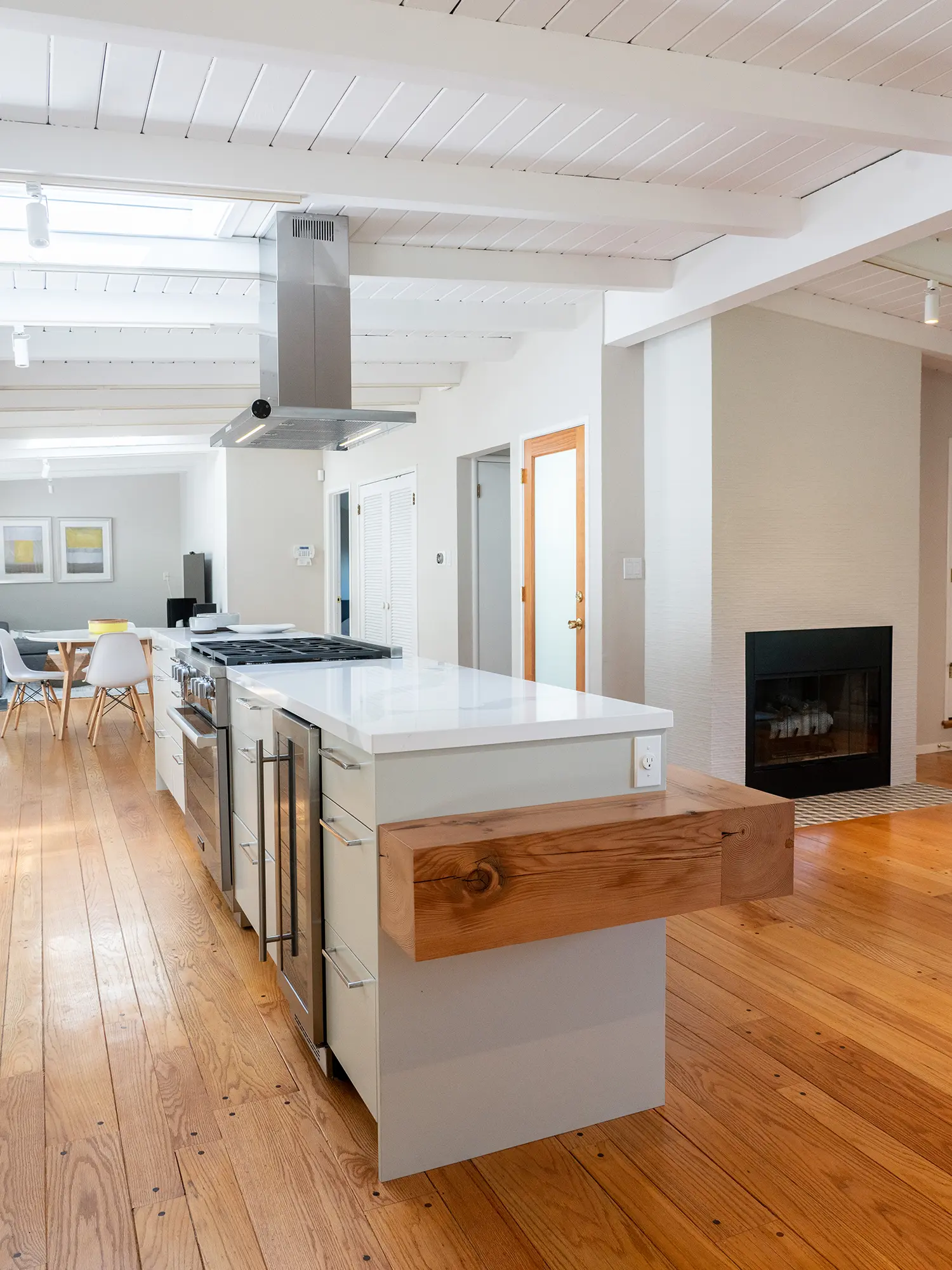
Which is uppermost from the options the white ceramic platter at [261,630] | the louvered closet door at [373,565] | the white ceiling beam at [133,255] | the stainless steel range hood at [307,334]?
the white ceiling beam at [133,255]

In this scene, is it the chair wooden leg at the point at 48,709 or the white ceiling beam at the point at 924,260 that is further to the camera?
the chair wooden leg at the point at 48,709

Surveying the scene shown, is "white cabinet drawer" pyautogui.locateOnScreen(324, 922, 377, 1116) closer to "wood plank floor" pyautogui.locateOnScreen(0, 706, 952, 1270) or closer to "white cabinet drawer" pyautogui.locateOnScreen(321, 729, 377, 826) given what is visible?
"wood plank floor" pyautogui.locateOnScreen(0, 706, 952, 1270)

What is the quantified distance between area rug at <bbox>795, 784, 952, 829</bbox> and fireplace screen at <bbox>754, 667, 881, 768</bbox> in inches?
8.2

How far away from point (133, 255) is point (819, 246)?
2.60 meters

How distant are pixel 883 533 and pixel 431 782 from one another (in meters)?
3.97

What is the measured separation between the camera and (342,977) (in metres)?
2.20

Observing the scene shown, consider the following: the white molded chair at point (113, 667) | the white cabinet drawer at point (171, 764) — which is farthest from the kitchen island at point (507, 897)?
the white molded chair at point (113, 667)

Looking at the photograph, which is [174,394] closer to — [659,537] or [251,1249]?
[659,537]

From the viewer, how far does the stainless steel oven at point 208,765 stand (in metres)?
3.35

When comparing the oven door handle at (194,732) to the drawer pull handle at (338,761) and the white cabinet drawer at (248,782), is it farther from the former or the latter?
the drawer pull handle at (338,761)

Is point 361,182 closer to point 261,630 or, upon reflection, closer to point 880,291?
point 261,630

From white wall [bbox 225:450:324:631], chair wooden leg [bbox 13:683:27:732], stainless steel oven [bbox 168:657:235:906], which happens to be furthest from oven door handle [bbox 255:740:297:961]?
white wall [bbox 225:450:324:631]

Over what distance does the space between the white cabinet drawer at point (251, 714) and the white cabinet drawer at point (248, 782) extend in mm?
22

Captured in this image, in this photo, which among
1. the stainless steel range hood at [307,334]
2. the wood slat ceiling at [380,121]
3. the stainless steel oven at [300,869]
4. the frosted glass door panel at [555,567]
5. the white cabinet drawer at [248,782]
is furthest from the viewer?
the frosted glass door panel at [555,567]
